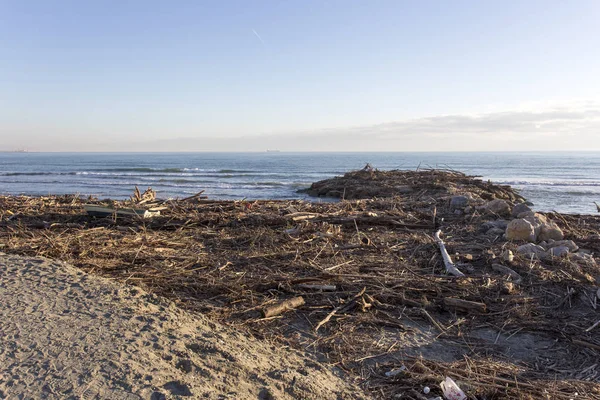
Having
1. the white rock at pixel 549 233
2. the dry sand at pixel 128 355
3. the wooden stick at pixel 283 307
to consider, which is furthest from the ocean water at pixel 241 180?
the dry sand at pixel 128 355

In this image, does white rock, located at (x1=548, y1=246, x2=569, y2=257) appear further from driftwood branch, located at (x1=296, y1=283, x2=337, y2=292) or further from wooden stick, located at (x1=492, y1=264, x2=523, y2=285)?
driftwood branch, located at (x1=296, y1=283, x2=337, y2=292)

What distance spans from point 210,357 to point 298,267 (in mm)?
2445

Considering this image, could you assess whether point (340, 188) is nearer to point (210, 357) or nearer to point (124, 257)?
point (124, 257)

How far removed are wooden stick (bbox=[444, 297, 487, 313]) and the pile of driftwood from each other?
0.01 meters

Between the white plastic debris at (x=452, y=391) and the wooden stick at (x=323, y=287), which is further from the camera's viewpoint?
the wooden stick at (x=323, y=287)

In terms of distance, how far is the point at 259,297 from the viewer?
14.8 feet

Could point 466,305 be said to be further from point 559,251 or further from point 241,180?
point 241,180

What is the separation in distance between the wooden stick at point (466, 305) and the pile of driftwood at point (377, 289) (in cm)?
1

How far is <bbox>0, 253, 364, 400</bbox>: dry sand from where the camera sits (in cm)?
256

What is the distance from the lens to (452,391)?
9.73ft

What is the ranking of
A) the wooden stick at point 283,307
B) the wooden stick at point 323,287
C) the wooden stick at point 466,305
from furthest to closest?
1. the wooden stick at point 323,287
2. the wooden stick at point 466,305
3. the wooden stick at point 283,307

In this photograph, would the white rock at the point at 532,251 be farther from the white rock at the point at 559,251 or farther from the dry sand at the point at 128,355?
the dry sand at the point at 128,355

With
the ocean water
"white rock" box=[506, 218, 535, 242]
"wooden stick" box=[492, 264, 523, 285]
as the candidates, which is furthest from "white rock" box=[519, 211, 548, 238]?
the ocean water

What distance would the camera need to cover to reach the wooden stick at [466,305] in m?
4.37
